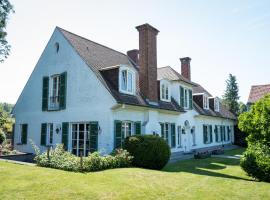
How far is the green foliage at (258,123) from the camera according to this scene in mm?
11992

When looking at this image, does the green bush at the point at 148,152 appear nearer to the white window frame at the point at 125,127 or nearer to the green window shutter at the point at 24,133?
the white window frame at the point at 125,127

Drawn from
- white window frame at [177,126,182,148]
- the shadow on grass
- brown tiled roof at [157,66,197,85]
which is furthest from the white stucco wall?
white window frame at [177,126,182,148]

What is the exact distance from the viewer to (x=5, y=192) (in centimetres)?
764

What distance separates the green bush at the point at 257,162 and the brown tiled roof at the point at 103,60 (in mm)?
6654

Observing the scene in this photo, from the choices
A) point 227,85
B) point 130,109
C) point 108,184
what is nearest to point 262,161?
point 108,184

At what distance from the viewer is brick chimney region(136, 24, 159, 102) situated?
18.3 metres

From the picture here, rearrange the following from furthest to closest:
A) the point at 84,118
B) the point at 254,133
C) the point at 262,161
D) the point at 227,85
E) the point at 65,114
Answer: the point at 227,85 → the point at 65,114 → the point at 84,118 → the point at 254,133 → the point at 262,161

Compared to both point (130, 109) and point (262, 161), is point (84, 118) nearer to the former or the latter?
point (130, 109)

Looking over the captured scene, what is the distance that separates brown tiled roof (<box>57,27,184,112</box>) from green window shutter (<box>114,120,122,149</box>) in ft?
4.45

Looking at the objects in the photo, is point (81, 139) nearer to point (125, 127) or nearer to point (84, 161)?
point (125, 127)

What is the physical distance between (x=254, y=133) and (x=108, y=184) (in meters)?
7.40

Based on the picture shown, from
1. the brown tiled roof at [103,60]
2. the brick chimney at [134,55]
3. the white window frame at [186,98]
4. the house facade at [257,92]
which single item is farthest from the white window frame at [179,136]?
the house facade at [257,92]

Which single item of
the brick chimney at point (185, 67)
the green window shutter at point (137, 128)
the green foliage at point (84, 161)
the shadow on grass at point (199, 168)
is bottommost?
the shadow on grass at point (199, 168)

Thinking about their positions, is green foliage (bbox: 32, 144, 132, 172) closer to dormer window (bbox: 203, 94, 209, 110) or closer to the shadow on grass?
the shadow on grass
